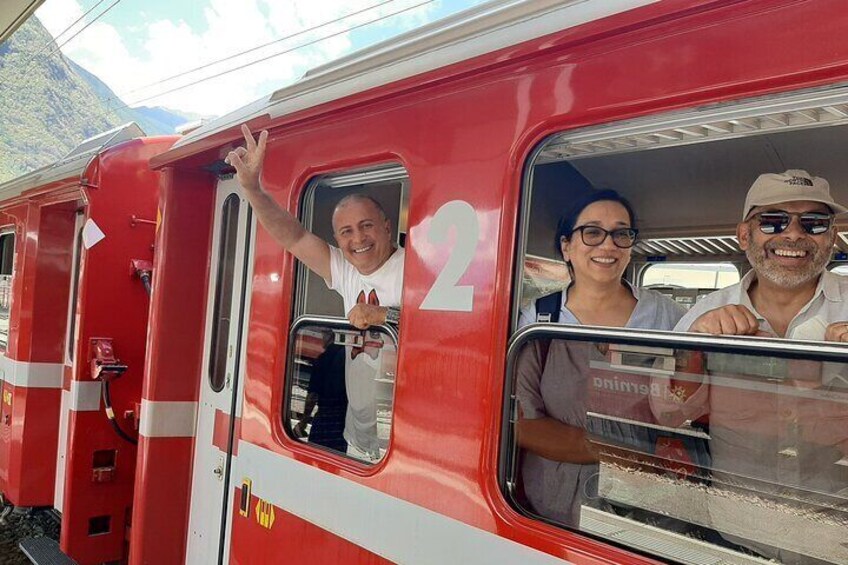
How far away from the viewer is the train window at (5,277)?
20.3 ft

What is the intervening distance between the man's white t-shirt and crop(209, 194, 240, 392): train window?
122 cm

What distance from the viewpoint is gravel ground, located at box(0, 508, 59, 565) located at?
17.7 ft

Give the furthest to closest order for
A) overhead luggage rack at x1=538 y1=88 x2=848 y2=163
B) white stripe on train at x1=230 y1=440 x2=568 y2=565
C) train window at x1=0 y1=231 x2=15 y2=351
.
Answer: train window at x1=0 y1=231 x2=15 y2=351
white stripe on train at x1=230 y1=440 x2=568 y2=565
overhead luggage rack at x1=538 y1=88 x2=848 y2=163

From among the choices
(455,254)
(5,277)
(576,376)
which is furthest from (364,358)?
(5,277)

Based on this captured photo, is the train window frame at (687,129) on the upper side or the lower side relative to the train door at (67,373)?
upper

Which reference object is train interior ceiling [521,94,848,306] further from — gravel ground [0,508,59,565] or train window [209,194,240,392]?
gravel ground [0,508,59,565]

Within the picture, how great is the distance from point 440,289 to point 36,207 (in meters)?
4.57

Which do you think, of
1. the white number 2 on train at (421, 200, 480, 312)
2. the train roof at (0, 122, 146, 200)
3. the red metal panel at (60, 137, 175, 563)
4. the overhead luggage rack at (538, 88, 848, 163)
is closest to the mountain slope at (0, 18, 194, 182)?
the train roof at (0, 122, 146, 200)

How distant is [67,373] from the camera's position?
525 centimetres

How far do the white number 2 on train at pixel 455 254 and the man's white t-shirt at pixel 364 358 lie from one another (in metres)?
0.32

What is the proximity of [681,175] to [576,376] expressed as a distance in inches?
31.8

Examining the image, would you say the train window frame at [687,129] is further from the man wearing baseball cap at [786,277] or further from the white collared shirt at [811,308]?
the white collared shirt at [811,308]

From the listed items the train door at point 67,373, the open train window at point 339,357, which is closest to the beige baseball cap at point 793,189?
the open train window at point 339,357

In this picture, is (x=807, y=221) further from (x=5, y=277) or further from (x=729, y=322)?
(x=5, y=277)
